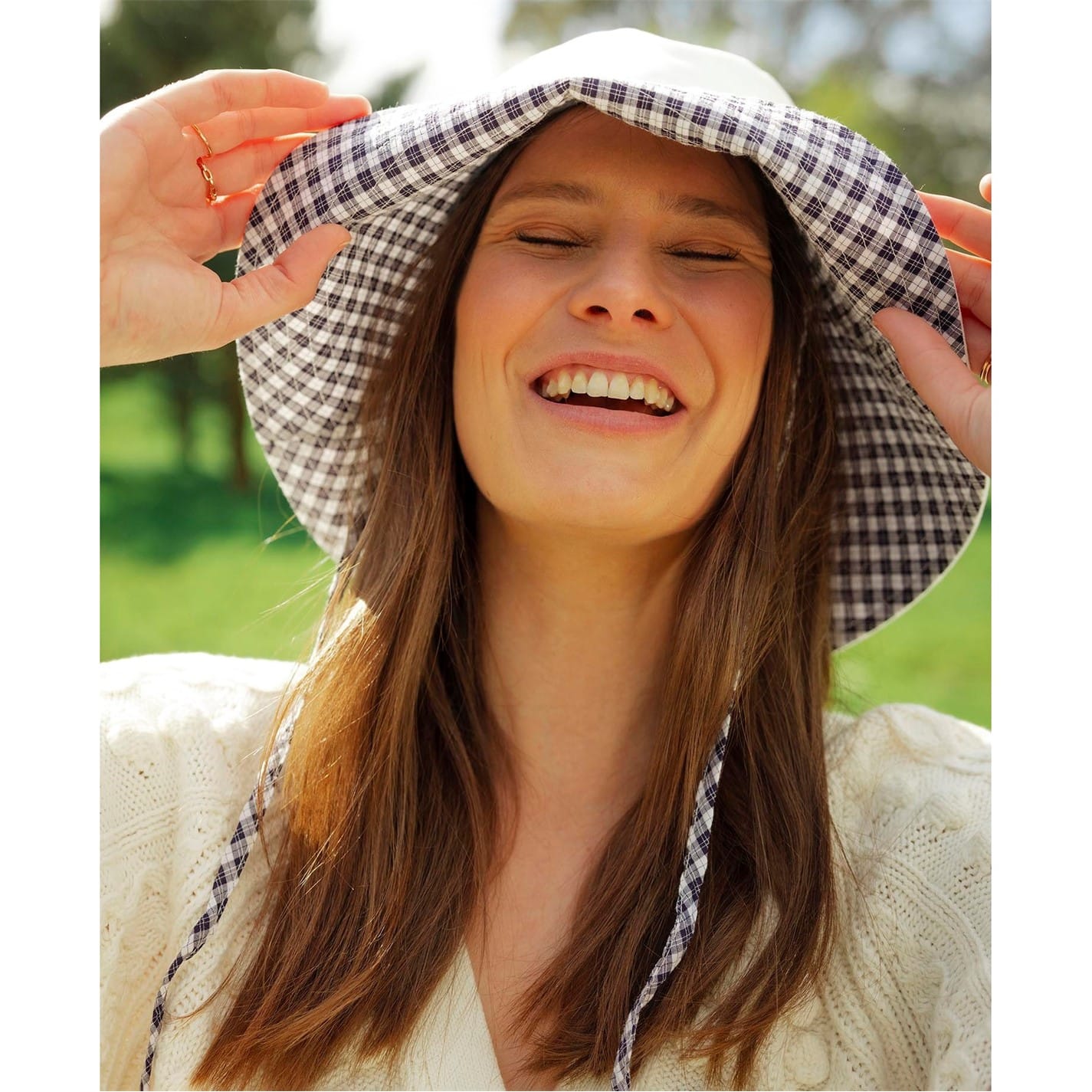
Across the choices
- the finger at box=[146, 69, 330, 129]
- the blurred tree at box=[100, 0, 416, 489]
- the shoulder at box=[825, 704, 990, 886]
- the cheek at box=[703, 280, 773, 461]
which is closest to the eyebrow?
the cheek at box=[703, 280, 773, 461]

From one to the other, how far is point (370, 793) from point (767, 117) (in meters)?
1.16

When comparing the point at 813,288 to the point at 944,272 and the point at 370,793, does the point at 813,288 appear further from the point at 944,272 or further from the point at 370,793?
the point at 370,793

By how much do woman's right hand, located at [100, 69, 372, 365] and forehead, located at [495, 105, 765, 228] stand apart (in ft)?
0.95

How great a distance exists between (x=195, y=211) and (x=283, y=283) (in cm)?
20

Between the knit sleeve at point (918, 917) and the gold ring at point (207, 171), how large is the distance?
137cm

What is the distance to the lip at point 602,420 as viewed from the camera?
1.81 meters

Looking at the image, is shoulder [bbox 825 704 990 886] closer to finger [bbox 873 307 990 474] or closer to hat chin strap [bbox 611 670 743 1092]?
hat chin strap [bbox 611 670 743 1092]

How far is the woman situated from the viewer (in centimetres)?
169

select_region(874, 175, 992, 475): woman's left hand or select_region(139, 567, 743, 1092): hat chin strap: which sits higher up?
select_region(874, 175, 992, 475): woman's left hand

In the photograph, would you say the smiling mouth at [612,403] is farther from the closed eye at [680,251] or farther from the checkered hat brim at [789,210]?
the checkered hat brim at [789,210]

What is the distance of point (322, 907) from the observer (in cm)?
179
